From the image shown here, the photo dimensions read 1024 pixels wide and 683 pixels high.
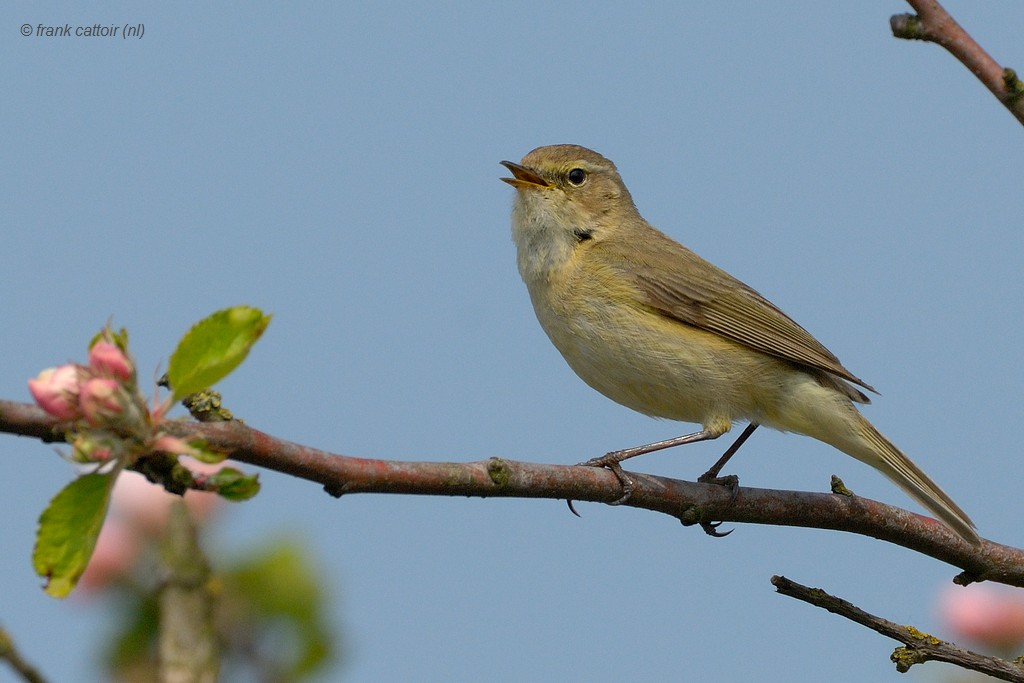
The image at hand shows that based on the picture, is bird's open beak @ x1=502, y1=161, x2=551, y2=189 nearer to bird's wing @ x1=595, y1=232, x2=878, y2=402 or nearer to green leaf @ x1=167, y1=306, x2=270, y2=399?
bird's wing @ x1=595, y1=232, x2=878, y2=402

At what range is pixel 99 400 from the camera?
238cm

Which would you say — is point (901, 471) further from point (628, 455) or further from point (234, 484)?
point (234, 484)

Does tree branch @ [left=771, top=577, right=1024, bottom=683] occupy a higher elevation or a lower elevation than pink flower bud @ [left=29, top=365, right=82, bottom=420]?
lower

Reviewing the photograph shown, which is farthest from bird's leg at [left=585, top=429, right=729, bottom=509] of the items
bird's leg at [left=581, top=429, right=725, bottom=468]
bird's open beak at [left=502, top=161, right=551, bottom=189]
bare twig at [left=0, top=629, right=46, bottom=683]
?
bare twig at [left=0, top=629, right=46, bottom=683]

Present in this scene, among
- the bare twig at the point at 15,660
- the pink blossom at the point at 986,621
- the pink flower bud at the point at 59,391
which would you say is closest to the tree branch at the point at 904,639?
the pink blossom at the point at 986,621

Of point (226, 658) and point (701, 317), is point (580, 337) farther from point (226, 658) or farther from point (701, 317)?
point (226, 658)

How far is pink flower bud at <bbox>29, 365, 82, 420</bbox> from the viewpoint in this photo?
233 centimetres

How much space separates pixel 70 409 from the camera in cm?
237

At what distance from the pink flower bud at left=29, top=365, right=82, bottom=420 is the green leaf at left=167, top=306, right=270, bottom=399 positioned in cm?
20

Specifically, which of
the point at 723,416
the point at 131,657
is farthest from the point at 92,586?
the point at 723,416

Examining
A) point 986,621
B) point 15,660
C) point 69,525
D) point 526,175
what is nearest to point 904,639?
point 986,621

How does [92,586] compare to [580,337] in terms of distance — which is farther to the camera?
[580,337]

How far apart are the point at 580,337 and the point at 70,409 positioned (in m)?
3.81

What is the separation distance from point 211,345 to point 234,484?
0.31 metres
